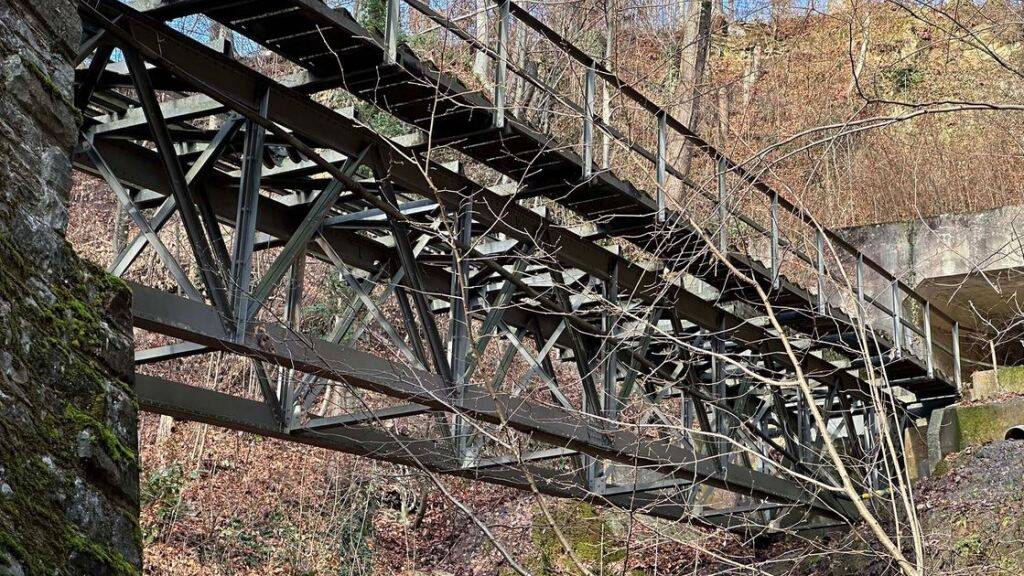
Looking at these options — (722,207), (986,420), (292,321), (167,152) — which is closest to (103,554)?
(167,152)

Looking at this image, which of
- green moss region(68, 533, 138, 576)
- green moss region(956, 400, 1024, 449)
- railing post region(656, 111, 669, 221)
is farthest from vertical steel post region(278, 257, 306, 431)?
green moss region(956, 400, 1024, 449)

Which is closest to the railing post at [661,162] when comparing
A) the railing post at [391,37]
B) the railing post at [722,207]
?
the railing post at [722,207]

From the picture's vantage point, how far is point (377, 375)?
9422 mm

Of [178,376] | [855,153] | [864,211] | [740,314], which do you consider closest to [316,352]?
[740,314]

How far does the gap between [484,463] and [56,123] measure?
7204 millimetres

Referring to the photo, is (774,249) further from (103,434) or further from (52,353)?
(52,353)

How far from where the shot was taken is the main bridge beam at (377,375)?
791cm

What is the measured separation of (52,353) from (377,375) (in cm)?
502

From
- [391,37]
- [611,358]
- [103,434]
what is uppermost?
[391,37]

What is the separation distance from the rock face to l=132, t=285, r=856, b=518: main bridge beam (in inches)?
94.4

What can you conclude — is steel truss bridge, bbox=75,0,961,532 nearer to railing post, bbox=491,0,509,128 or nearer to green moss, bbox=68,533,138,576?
railing post, bbox=491,0,509,128

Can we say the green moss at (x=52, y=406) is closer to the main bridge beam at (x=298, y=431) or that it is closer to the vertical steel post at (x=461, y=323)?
the main bridge beam at (x=298, y=431)

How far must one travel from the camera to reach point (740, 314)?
1697cm

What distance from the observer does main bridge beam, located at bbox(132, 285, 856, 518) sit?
7910mm
